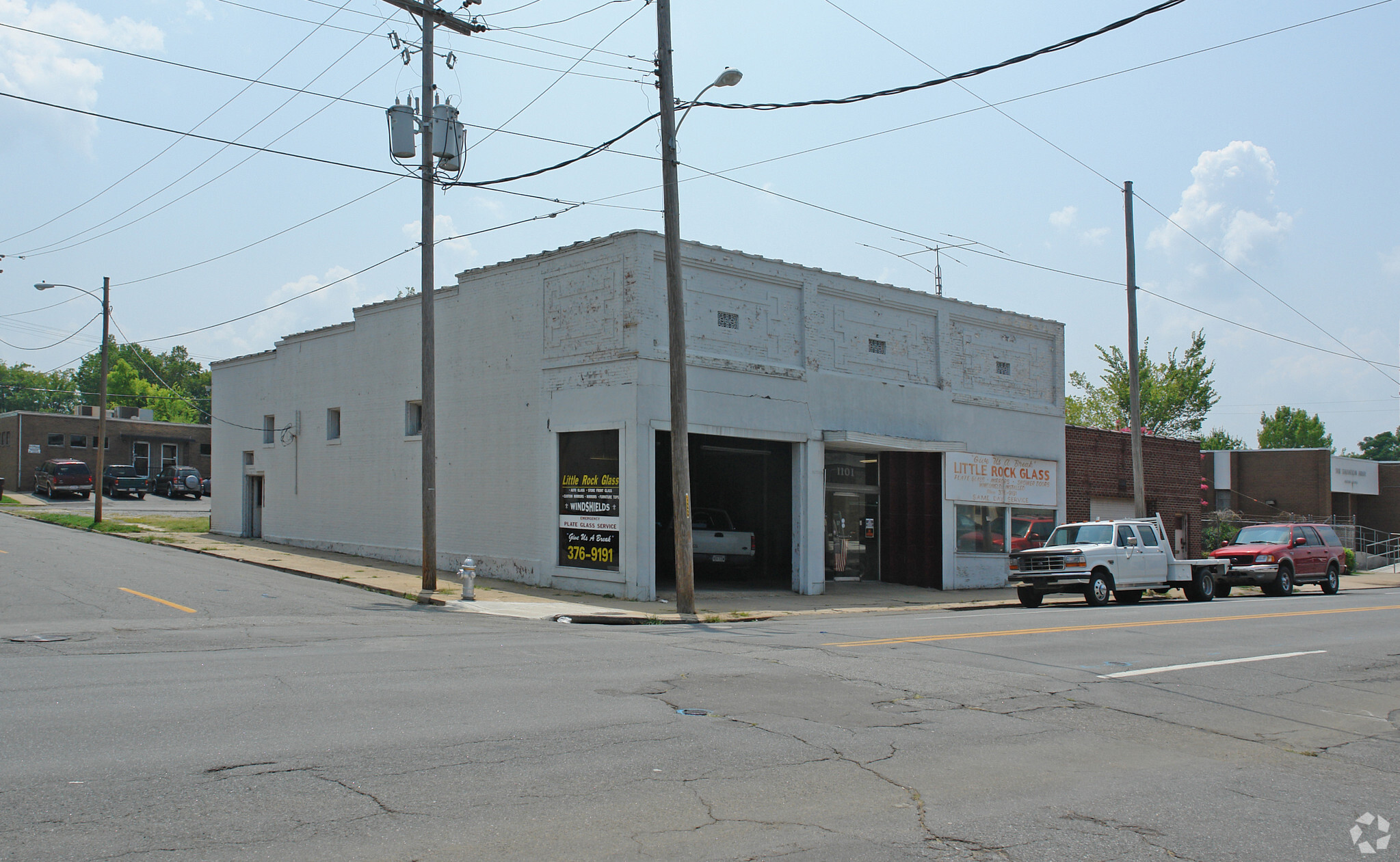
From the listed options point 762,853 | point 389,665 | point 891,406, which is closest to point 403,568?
point 891,406

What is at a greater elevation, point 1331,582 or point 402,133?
point 402,133

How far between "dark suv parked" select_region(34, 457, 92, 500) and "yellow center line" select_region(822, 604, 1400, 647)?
52.6 m

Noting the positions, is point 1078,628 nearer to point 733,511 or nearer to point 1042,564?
point 1042,564

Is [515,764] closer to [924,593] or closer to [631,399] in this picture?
[631,399]

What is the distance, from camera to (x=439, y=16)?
19.5 metres

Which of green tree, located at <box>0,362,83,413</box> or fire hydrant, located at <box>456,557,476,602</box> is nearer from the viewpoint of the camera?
fire hydrant, located at <box>456,557,476,602</box>

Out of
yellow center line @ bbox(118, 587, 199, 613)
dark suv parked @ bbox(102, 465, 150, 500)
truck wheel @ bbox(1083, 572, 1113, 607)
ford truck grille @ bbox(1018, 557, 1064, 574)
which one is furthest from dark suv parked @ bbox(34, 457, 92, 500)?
truck wheel @ bbox(1083, 572, 1113, 607)

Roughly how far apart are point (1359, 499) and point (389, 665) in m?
58.5

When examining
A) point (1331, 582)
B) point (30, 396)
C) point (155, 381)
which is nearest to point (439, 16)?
point (1331, 582)

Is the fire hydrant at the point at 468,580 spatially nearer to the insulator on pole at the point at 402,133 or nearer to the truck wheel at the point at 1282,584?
the insulator on pole at the point at 402,133

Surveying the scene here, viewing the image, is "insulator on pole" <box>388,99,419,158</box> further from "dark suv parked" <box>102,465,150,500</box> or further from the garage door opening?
"dark suv parked" <box>102,465,150,500</box>

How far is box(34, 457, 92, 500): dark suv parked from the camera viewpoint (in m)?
52.2

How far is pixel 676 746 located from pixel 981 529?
69.6ft

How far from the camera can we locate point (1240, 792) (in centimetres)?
659
